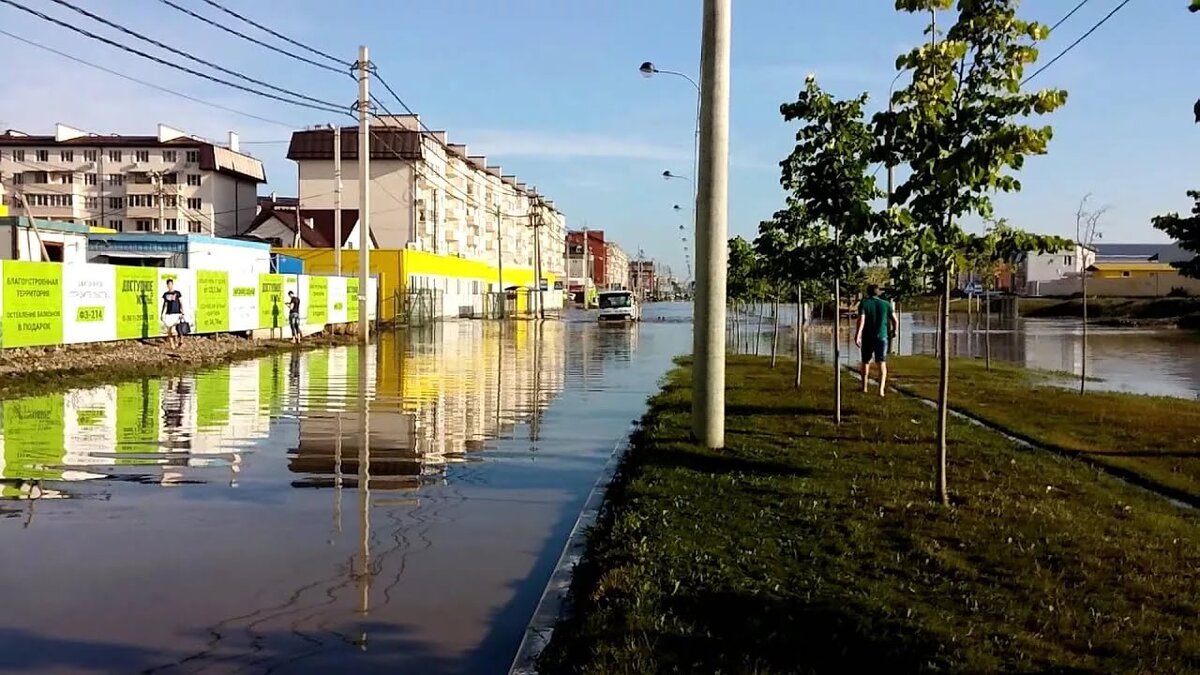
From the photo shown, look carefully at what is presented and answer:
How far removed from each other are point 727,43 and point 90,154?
95.1 m

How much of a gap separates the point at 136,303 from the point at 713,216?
727 inches

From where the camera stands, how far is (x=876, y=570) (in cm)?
629

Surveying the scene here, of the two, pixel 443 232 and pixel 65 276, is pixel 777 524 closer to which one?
pixel 65 276

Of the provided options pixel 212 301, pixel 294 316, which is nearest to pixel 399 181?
pixel 294 316

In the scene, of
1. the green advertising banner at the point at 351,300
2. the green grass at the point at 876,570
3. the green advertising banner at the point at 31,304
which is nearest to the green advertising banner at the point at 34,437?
the green advertising banner at the point at 31,304

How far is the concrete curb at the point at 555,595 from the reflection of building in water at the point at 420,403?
7.39ft

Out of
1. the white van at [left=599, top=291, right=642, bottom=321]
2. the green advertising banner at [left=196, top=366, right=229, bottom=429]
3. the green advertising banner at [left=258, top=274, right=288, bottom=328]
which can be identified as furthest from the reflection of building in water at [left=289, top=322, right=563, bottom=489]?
the white van at [left=599, top=291, right=642, bottom=321]

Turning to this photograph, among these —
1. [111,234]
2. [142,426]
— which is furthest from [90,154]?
[142,426]

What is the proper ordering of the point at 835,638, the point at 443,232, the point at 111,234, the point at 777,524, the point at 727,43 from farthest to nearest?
the point at 443,232
the point at 111,234
the point at 727,43
the point at 777,524
the point at 835,638

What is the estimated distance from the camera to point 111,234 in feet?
121

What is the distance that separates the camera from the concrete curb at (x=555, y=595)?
16.9ft

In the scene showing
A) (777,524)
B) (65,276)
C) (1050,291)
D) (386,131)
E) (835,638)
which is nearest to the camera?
(835,638)

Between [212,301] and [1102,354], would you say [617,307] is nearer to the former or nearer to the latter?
[1102,354]

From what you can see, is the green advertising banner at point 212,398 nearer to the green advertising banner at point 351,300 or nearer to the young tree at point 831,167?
the young tree at point 831,167
